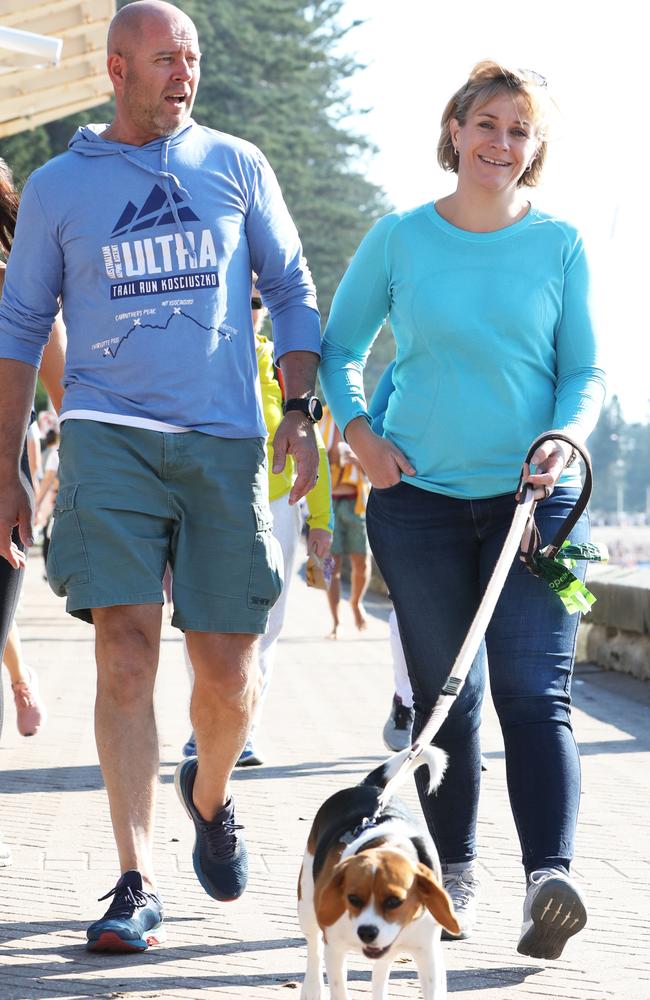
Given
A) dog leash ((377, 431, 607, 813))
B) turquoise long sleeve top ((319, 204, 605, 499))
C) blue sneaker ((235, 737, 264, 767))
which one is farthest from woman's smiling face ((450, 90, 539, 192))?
blue sneaker ((235, 737, 264, 767))

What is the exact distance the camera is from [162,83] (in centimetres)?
427

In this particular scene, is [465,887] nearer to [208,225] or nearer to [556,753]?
[556,753]

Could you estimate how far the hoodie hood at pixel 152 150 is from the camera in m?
4.20

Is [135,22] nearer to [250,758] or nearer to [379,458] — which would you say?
[379,458]

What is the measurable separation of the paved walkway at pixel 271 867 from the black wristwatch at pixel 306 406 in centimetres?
138

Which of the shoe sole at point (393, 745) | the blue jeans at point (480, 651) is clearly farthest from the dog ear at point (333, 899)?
the shoe sole at point (393, 745)

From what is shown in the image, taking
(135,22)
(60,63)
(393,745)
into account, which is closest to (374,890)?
(135,22)

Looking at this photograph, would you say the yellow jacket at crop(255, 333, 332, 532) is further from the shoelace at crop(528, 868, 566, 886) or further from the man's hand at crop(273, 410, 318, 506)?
the shoelace at crop(528, 868, 566, 886)

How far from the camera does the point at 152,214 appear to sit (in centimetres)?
416

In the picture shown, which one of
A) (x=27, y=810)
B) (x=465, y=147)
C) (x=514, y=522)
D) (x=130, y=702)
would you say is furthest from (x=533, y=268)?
(x=27, y=810)

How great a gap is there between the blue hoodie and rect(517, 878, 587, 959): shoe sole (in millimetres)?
1403

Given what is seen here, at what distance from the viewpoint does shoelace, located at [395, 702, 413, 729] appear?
25.9 feet

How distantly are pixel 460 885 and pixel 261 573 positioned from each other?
3.18ft

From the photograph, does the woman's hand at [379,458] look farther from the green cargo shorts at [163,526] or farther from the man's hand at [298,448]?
the green cargo shorts at [163,526]
